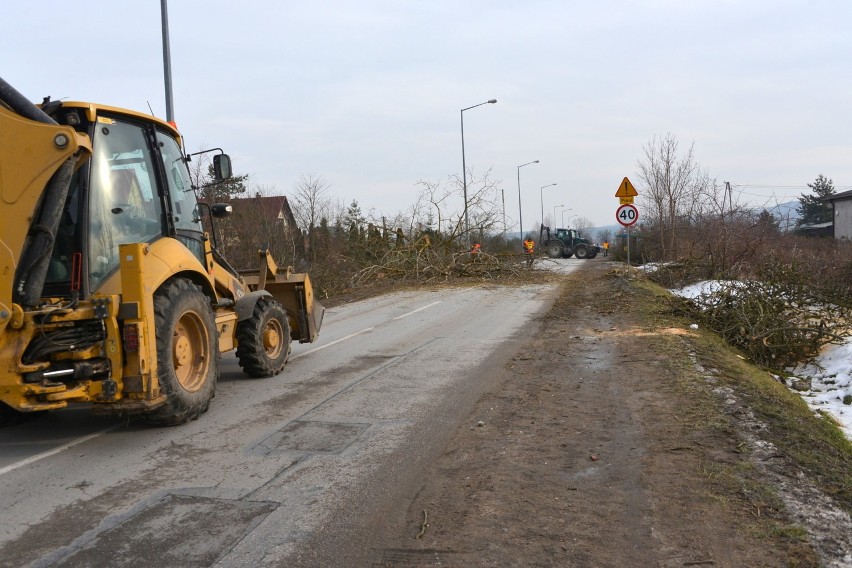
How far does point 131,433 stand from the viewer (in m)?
6.52

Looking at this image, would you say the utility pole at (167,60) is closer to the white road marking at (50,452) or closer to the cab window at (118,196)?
the cab window at (118,196)

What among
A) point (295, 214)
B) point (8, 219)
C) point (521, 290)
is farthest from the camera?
point (295, 214)

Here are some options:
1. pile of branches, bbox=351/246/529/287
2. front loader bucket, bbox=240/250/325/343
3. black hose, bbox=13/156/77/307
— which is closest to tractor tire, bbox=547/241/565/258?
pile of branches, bbox=351/246/529/287

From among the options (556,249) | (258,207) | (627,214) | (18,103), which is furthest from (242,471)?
(556,249)

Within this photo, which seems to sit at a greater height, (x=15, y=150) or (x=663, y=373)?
(x=15, y=150)

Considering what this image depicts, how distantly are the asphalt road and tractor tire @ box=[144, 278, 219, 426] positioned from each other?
22 centimetres

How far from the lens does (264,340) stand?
9328 mm

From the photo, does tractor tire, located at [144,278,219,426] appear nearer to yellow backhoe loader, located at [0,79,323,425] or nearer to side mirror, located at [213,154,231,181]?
yellow backhoe loader, located at [0,79,323,425]

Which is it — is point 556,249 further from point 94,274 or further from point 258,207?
point 94,274

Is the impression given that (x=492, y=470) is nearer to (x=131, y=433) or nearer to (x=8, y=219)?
(x=131, y=433)

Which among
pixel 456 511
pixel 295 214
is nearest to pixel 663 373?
pixel 456 511

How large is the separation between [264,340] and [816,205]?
76875 millimetres

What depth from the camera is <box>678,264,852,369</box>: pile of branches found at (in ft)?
37.4

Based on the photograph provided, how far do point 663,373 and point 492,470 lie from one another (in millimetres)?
4273
